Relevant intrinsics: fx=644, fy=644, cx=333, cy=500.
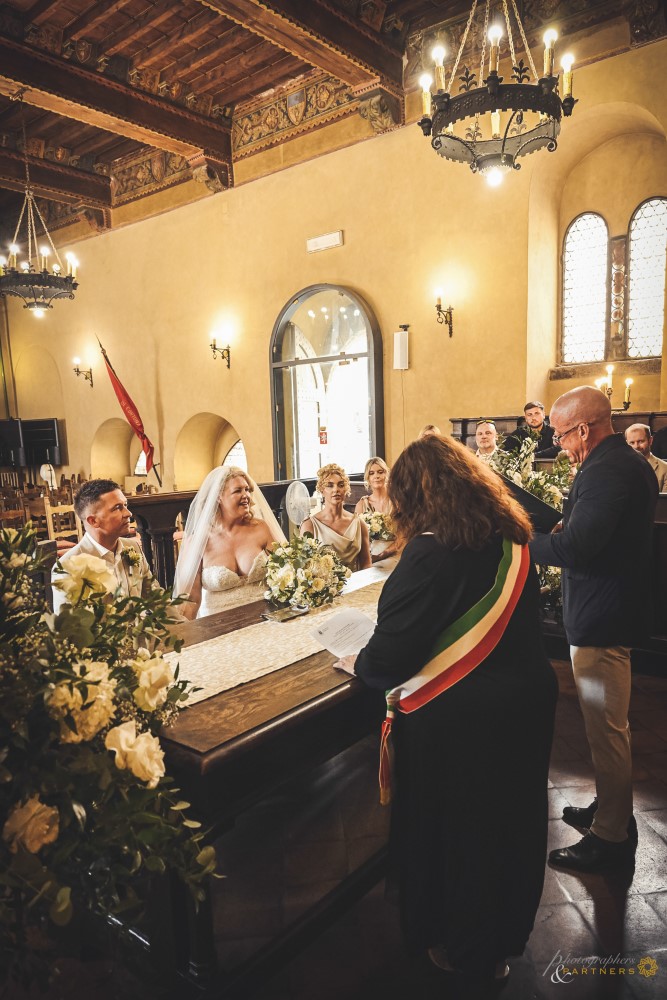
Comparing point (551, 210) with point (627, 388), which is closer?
point (627, 388)

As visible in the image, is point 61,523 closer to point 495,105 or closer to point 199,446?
point 199,446

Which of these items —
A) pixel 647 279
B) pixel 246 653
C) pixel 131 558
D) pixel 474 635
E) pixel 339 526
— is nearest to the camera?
pixel 474 635

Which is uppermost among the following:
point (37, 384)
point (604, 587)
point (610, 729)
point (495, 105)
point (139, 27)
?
point (139, 27)

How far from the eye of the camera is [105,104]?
8148 millimetres

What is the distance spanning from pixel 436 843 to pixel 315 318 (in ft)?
28.6

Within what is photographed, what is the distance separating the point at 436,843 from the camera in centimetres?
183

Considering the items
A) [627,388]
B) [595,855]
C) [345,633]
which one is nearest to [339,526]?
[345,633]

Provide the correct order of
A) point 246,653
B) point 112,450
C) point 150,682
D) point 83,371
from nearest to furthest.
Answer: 1. point 150,682
2. point 246,653
3. point 83,371
4. point 112,450

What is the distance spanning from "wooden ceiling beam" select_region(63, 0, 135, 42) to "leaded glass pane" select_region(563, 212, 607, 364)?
5808 millimetres

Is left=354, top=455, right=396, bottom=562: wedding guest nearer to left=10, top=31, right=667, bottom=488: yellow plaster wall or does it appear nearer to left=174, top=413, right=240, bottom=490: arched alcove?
left=10, top=31, right=667, bottom=488: yellow plaster wall

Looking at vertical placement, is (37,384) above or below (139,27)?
below

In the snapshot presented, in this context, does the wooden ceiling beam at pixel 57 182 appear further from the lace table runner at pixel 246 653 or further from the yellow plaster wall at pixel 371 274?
Answer: the lace table runner at pixel 246 653

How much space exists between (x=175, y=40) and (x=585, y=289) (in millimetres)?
5843

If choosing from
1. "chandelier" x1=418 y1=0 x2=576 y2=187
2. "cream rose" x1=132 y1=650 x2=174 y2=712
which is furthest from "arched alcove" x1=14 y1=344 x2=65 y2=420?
"cream rose" x1=132 y1=650 x2=174 y2=712
